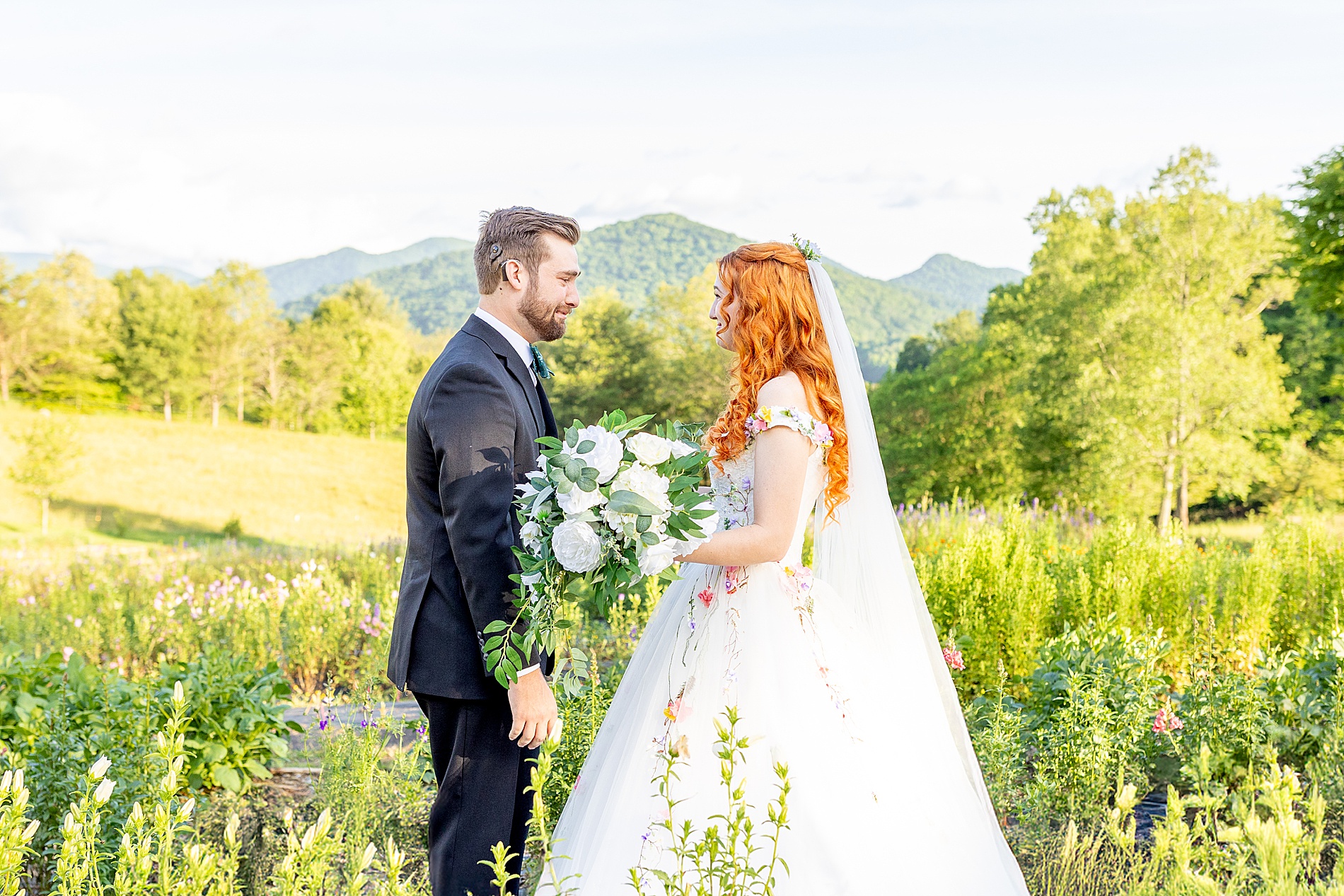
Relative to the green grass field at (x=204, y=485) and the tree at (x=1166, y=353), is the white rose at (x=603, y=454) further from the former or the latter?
the green grass field at (x=204, y=485)

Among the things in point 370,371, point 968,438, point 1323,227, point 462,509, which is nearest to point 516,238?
point 462,509

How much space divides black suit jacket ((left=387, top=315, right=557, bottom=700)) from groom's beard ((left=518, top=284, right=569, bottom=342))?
0.12m

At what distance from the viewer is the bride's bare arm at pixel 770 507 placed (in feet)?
8.86

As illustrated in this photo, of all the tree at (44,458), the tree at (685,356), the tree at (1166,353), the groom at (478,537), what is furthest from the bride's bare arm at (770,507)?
the tree at (685,356)

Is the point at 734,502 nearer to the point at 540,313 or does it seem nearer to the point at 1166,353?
the point at 540,313

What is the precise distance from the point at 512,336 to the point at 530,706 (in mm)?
1082

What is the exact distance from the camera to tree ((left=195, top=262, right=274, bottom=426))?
153ft

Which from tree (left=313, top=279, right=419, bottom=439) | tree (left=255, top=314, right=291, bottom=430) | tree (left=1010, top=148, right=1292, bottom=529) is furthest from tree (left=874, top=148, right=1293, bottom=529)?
tree (left=255, top=314, right=291, bottom=430)

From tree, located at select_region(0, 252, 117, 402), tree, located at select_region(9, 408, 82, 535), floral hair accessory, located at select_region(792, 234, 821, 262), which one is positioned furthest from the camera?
tree, located at select_region(0, 252, 117, 402)

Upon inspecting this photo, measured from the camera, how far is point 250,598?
281 inches

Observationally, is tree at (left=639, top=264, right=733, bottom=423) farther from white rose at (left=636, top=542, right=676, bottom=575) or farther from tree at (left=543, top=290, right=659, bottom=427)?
white rose at (left=636, top=542, right=676, bottom=575)

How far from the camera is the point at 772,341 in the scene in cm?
297

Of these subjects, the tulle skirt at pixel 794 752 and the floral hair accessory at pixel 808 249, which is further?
the floral hair accessory at pixel 808 249

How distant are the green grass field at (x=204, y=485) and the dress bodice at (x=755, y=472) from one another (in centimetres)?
2160
